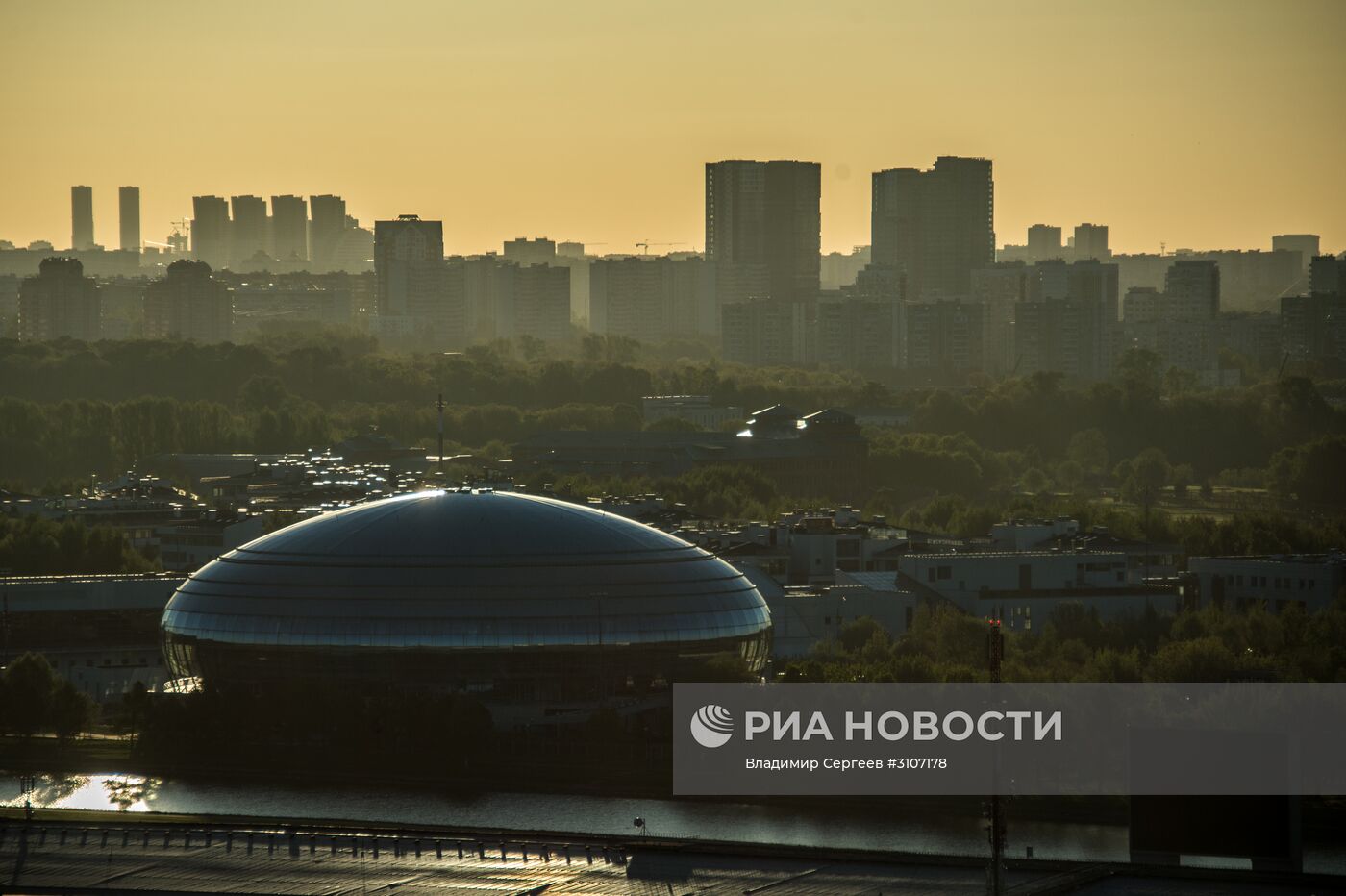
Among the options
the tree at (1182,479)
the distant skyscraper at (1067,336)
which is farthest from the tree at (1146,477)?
the distant skyscraper at (1067,336)

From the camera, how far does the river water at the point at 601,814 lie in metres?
36.7

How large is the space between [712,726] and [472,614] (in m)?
4.30

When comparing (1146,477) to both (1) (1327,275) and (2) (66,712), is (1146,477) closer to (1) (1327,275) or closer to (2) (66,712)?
(2) (66,712)

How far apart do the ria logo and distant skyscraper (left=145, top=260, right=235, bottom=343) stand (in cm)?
14610

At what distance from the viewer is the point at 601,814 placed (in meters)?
38.7

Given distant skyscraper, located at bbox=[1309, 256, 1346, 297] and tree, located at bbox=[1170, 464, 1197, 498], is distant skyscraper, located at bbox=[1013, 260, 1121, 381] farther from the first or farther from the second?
tree, located at bbox=[1170, 464, 1197, 498]

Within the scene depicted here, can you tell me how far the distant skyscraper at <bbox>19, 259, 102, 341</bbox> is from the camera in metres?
188

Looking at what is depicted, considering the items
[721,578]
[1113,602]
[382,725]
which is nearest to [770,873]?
[382,725]

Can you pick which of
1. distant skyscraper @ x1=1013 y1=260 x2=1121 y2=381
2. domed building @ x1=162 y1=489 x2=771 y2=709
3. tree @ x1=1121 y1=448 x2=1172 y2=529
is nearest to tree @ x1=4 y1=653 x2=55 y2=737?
domed building @ x1=162 y1=489 x2=771 y2=709

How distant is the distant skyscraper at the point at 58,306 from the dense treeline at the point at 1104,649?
139 m

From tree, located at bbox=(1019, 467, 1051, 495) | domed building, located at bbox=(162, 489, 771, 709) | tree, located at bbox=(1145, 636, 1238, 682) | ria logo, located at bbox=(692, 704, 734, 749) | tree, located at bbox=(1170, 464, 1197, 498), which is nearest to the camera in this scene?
ria logo, located at bbox=(692, 704, 734, 749)

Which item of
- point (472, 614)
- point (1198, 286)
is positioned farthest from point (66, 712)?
point (1198, 286)

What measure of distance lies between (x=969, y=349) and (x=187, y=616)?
448ft

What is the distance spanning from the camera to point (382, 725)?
43.2 meters
